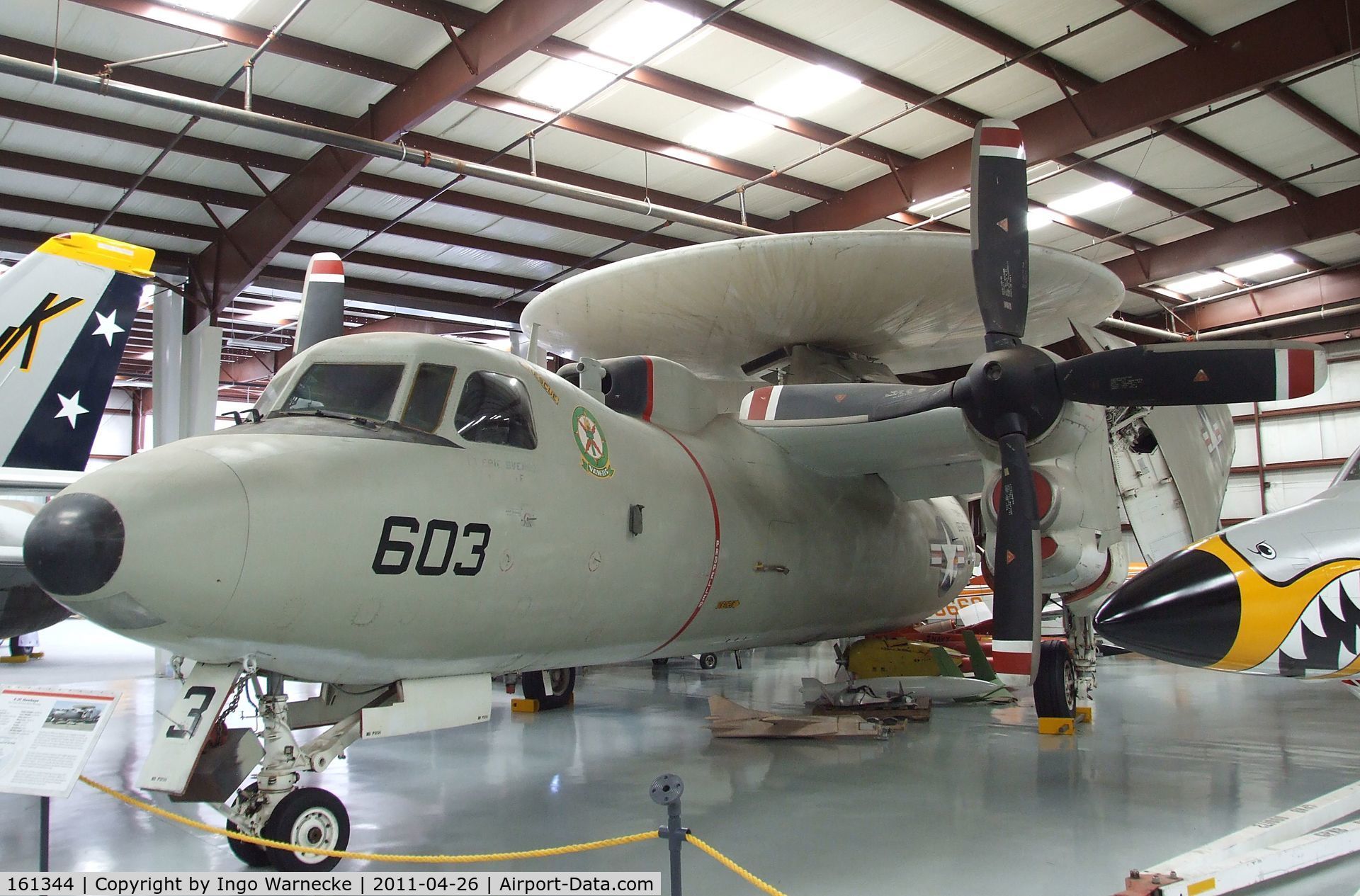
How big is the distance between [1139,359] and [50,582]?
674 cm

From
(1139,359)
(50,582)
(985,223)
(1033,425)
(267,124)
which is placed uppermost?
(267,124)

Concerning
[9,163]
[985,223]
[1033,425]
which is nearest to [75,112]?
[9,163]

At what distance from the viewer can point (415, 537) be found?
16.9 ft

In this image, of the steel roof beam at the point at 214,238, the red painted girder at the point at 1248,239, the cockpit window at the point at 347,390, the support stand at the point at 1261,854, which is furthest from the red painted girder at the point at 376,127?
the red painted girder at the point at 1248,239

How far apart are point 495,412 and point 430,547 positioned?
1093mm

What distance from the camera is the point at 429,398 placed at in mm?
5660

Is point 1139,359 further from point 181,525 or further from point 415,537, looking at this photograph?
point 181,525

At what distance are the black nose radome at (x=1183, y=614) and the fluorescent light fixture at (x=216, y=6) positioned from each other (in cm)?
1029

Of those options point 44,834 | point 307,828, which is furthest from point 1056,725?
point 44,834

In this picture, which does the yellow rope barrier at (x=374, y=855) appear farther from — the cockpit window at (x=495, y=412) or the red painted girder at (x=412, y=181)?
the red painted girder at (x=412, y=181)

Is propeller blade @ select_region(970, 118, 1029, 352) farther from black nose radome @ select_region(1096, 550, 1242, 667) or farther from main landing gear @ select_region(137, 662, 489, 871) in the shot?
main landing gear @ select_region(137, 662, 489, 871)

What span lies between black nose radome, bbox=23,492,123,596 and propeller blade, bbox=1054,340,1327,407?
6247 mm

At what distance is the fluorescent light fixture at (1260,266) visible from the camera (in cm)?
1948

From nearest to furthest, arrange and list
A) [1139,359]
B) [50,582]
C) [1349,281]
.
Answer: [50,582] → [1139,359] → [1349,281]
